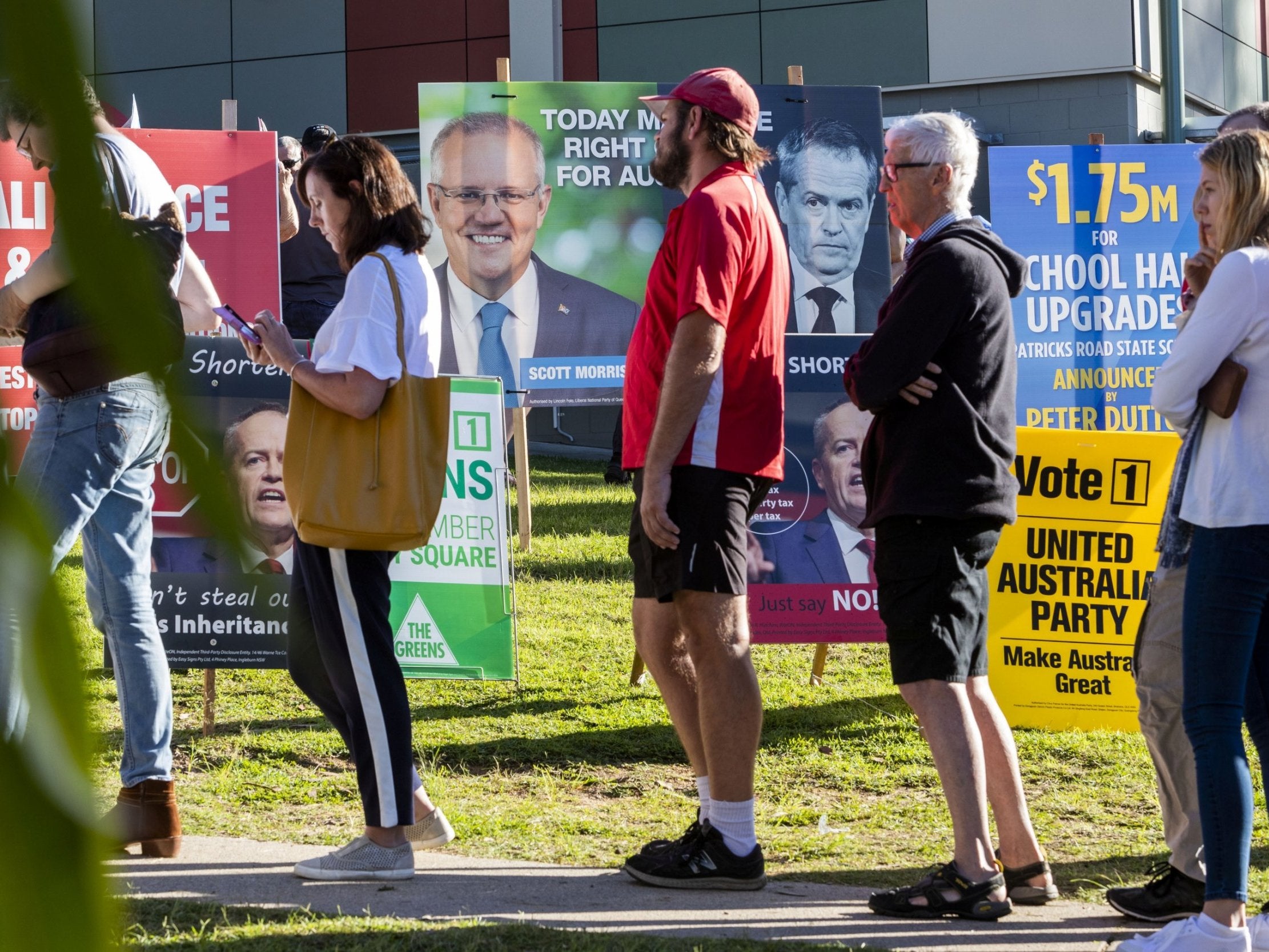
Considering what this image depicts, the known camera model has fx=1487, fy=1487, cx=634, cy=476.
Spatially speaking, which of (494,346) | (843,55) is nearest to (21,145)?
(494,346)

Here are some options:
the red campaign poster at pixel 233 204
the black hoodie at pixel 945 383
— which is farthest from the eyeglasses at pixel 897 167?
the red campaign poster at pixel 233 204

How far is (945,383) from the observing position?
132 inches

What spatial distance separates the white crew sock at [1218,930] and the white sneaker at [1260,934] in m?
0.21

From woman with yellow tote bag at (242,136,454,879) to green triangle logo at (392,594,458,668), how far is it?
1.81 meters

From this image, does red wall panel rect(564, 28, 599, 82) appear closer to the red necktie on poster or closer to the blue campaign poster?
the blue campaign poster

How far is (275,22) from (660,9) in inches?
610

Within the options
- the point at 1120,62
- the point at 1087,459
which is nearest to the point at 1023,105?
the point at 1120,62

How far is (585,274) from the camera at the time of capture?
7973 mm

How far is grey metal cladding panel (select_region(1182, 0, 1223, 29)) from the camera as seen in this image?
14.7 metres

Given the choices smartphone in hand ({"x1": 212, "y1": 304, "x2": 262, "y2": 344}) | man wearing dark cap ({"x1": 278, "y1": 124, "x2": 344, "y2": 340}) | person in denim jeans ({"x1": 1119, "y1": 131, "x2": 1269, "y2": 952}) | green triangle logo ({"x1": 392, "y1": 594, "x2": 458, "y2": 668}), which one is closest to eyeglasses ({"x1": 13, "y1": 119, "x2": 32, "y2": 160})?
smartphone in hand ({"x1": 212, "y1": 304, "x2": 262, "y2": 344})

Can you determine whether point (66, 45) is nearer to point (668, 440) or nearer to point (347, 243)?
point (668, 440)

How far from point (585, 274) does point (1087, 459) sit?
3.40m

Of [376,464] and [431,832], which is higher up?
[376,464]

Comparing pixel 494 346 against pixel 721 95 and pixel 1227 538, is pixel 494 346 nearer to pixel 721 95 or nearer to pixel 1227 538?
pixel 721 95
